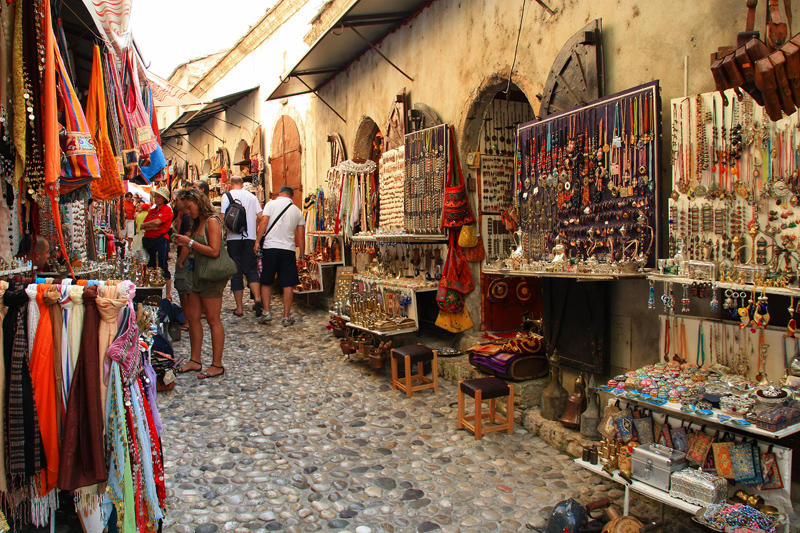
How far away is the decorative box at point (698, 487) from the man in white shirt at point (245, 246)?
6561 millimetres

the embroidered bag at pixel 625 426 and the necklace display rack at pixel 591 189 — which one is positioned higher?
the necklace display rack at pixel 591 189

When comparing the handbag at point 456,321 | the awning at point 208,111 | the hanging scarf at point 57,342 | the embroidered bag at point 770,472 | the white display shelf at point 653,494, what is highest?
the awning at point 208,111

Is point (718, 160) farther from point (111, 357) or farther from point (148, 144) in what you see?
point (148, 144)

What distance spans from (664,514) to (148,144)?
4.84 m

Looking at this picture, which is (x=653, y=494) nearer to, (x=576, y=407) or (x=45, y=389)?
(x=576, y=407)

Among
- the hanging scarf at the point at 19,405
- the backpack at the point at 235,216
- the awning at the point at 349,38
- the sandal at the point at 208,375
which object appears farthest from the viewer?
the backpack at the point at 235,216

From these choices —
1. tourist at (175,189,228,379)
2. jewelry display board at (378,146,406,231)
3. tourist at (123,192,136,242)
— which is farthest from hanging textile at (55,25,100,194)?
tourist at (123,192,136,242)

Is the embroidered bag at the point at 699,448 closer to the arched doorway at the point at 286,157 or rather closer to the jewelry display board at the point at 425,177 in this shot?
the jewelry display board at the point at 425,177

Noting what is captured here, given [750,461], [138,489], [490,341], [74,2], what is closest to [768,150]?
[750,461]

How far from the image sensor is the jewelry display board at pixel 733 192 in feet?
9.61

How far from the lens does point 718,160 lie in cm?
323

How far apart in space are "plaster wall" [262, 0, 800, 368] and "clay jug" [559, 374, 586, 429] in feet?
1.02

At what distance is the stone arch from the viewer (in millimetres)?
5496

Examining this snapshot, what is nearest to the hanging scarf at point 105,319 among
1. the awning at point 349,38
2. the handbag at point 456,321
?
the handbag at point 456,321
